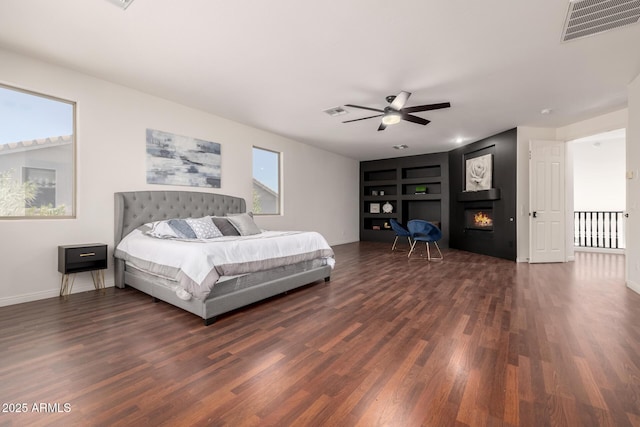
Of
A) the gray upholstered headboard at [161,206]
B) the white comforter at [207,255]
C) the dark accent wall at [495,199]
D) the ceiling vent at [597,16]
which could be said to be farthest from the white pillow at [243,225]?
the dark accent wall at [495,199]

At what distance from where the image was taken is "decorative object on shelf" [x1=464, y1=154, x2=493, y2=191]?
6352 mm

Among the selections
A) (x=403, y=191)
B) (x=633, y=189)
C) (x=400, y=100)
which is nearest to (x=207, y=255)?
(x=400, y=100)

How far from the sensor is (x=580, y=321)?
2.60m

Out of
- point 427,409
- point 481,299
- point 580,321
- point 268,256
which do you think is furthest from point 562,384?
point 268,256

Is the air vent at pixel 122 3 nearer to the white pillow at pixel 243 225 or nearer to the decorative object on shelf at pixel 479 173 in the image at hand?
the white pillow at pixel 243 225

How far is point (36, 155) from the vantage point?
10.9ft

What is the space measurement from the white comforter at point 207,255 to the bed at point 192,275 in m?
0.02

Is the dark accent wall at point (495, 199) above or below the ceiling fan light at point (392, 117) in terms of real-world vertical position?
below

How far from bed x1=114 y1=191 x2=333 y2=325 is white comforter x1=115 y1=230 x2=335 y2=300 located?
0.06 feet

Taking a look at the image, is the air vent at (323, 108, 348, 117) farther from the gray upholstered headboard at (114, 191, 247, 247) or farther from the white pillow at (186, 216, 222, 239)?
the white pillow at (186, 216, 222, 239)

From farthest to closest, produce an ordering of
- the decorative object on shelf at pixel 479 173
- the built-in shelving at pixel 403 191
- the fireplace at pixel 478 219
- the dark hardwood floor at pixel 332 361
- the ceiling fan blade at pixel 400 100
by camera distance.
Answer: the built-in shelving at pixel 403 191, the fireplace at pixel 478 219, the decorative object on shelf at pixel 479 173, the ceiling fan blade at pixel 400 100, the dark hardwood floor at pixel 332 361

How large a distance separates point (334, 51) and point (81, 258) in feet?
12.0

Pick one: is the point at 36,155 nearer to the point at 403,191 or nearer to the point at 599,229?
the point at 403,191

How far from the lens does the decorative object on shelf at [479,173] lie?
6352 millimetres
